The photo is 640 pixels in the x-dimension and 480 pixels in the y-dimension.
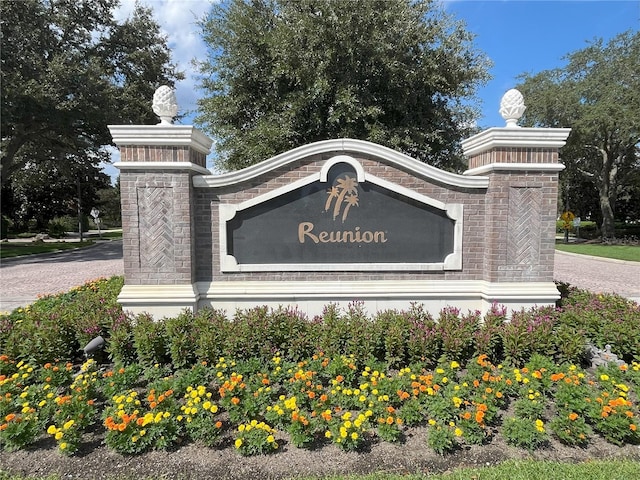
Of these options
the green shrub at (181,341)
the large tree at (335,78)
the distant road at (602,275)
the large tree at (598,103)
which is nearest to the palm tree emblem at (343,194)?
the green shrub at (181,341)

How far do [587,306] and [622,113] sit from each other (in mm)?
22804

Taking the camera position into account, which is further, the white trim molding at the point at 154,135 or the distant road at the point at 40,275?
the distant road at the point at 40,275

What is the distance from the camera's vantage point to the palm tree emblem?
5387 millimetres

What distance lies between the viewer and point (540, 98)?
24.1 m

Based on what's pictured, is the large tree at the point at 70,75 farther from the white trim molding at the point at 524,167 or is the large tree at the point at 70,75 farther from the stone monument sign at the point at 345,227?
the white trim molding at the point at 524,167

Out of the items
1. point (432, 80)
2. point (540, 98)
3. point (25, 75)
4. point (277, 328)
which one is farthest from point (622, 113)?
point (25, 75)

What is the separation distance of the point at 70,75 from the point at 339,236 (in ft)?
58.5

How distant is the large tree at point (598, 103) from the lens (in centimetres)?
2212

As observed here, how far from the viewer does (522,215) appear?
527 cm

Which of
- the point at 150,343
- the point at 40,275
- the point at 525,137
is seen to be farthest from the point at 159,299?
the point at 40,275

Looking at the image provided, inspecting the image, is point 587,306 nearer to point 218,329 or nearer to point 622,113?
point 218,329

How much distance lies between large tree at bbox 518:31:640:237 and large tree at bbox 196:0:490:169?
15.3 metres

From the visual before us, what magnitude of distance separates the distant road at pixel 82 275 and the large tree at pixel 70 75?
21.4 ft

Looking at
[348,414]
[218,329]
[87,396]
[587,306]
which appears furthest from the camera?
[587,306]
